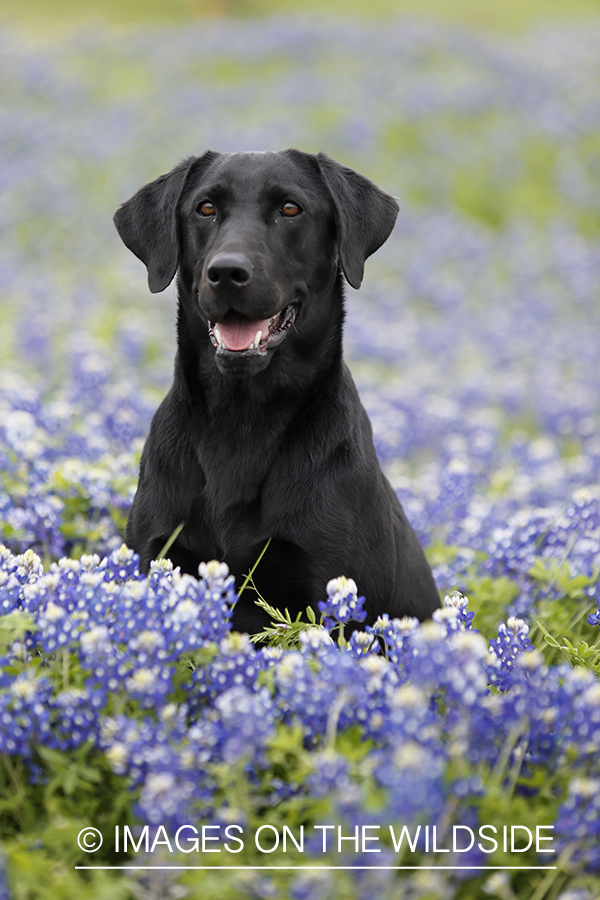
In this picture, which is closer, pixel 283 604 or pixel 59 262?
pixel 283 604

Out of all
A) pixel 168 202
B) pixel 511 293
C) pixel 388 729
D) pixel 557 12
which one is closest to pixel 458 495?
pixel 168 202

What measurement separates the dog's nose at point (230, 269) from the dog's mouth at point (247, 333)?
21 centimetres

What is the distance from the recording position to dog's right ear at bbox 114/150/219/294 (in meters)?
3.56

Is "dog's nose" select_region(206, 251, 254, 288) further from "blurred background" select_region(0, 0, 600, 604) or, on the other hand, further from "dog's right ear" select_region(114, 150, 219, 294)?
"blurred background" select_region(0, 0, 600, 604)

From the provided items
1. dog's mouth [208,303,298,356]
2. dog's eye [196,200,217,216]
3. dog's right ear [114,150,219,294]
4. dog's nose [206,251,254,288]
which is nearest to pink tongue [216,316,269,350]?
dog's mouth [208,303,298,356]

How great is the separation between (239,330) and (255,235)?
34 centimetres

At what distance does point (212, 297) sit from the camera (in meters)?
3.15

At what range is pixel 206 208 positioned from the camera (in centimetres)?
349

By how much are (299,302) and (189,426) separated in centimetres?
63

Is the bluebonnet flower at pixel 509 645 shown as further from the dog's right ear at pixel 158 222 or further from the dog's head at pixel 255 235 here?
the dog's right ear at pixel 158 222

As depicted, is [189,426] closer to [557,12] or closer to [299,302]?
[299,302]

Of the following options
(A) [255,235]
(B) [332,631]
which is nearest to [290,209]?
(A) [255,235]

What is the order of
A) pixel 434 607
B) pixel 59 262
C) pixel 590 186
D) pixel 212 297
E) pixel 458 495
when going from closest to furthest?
1. pixel 212 297
2. pixel 434 607
3. pixel 458 495
4. pixel 59 262
5. pixel 590 186

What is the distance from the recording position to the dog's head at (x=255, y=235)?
125 inches
